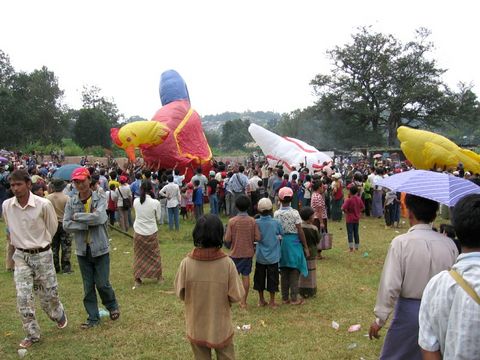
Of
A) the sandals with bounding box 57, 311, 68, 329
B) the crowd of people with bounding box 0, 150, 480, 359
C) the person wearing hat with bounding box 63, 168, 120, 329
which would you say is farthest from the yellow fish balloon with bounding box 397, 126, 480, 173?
the sandals with bounding box 57, 311, 68, 329

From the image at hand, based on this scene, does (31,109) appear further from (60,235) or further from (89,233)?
(89,233)

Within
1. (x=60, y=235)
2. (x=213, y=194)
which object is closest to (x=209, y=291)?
(x=60, y=235)

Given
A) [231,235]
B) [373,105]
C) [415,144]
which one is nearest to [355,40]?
[373,105]

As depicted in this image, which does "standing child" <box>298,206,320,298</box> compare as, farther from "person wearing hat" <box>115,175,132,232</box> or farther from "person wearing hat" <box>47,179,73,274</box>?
"person wearing hat" <box>115,175,132,232</box>

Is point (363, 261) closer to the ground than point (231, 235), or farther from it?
closer to the ground

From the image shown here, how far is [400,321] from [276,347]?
2058 mm

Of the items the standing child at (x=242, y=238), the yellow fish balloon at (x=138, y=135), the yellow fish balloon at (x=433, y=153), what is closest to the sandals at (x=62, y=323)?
the standing child at (x=242, y=238)

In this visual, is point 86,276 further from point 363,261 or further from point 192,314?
point 363,261

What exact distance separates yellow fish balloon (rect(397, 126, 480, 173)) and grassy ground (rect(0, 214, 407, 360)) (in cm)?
775

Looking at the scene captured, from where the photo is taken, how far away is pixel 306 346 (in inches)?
190

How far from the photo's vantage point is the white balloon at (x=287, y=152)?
63.3 ft

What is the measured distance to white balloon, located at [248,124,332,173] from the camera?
19.3 m

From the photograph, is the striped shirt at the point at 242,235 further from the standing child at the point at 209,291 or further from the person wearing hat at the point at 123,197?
the person wearing hat at the point at 123,197

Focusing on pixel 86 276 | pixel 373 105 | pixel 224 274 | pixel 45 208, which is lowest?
pixel 86 276
